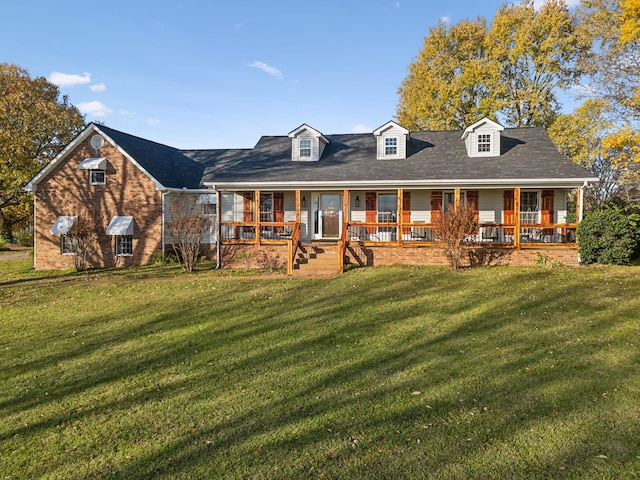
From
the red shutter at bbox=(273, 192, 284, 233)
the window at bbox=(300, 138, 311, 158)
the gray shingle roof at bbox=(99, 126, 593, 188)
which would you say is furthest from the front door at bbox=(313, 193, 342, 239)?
the window at bbox=(300, 138, 311, 158)

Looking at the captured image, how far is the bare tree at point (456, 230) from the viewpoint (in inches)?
513

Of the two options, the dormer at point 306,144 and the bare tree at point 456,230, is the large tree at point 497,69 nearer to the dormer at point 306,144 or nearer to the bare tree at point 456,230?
the dormer at point 306,144

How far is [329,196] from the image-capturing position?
17719 millimetres

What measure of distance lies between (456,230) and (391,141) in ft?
19.9

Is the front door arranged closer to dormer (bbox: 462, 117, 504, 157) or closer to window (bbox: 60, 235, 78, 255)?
dormer (bbox: 462, 117, 504, 157)

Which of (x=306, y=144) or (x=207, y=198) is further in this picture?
(x=207, y=198)

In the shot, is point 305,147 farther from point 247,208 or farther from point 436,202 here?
point 436,202

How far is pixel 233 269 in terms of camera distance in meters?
15.5

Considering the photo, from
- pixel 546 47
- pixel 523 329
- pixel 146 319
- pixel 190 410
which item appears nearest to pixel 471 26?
pixel 546 47

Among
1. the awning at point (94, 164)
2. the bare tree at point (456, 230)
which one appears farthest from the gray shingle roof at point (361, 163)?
the bare tree at point (456, 230)

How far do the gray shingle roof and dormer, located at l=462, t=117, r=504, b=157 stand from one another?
13.8 inches

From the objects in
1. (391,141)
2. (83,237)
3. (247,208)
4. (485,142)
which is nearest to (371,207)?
(391,141)

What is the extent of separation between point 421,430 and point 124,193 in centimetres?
1763

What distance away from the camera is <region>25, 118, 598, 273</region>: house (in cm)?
1460
